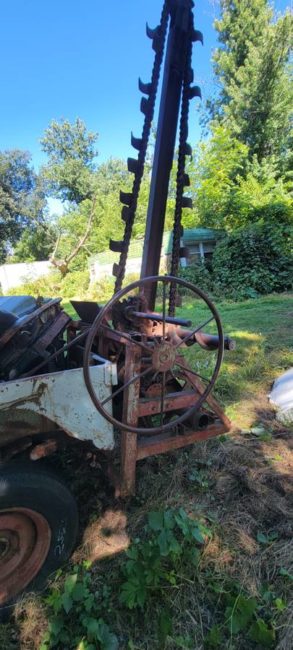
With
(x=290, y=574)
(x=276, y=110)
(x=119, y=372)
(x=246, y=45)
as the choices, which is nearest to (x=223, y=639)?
(x=290, y=574)

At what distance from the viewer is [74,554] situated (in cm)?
189

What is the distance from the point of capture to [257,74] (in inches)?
687

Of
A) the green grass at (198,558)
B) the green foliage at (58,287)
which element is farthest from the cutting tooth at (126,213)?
the green foliage at (58,287)

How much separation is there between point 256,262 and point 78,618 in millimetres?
10779

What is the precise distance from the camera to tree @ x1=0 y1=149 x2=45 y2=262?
3005cm

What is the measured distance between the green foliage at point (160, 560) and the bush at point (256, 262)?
9.35 metres

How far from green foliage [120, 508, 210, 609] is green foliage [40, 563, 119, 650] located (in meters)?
0.12

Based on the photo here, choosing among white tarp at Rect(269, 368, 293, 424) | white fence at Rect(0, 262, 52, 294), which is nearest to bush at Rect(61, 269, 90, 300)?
white fence at Rect(0, 262, 52, 294)

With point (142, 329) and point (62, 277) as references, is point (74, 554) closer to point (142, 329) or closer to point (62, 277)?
point (142, 329)

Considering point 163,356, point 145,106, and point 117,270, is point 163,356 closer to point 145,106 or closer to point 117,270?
point 117,270

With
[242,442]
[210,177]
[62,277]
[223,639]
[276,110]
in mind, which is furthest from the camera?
[62,277]

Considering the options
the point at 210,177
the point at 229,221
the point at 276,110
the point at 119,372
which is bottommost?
the point at 119,372

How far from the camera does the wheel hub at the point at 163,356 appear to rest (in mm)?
1840

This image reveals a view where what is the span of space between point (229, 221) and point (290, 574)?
12.9m
